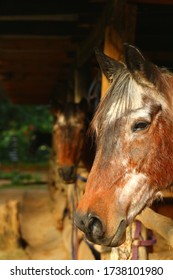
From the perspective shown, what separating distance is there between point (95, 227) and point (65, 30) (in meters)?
4.20

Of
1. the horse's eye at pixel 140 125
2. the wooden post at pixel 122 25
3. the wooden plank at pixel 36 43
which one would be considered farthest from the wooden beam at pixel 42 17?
the horse's eye at pixel 140 125

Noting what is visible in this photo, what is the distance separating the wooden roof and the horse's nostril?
6.63ft

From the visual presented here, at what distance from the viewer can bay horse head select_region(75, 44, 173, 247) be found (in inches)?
94.4

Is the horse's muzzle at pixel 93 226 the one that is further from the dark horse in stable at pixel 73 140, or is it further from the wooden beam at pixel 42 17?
the dark horse in stable at pixel 73 140

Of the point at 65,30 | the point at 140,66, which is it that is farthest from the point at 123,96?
the point at 65,30

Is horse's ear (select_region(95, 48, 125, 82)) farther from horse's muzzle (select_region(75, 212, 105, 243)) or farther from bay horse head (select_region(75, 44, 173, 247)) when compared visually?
horse's muzzle (select_region(75, 212, 105, 243))

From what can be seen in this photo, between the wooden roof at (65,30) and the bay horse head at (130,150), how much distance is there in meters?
1.41

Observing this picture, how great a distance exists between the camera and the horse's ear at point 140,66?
249 cm

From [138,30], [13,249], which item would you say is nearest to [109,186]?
[138,30]

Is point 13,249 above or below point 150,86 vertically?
below

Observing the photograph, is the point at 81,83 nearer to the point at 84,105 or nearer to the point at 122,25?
the point at 84,105
